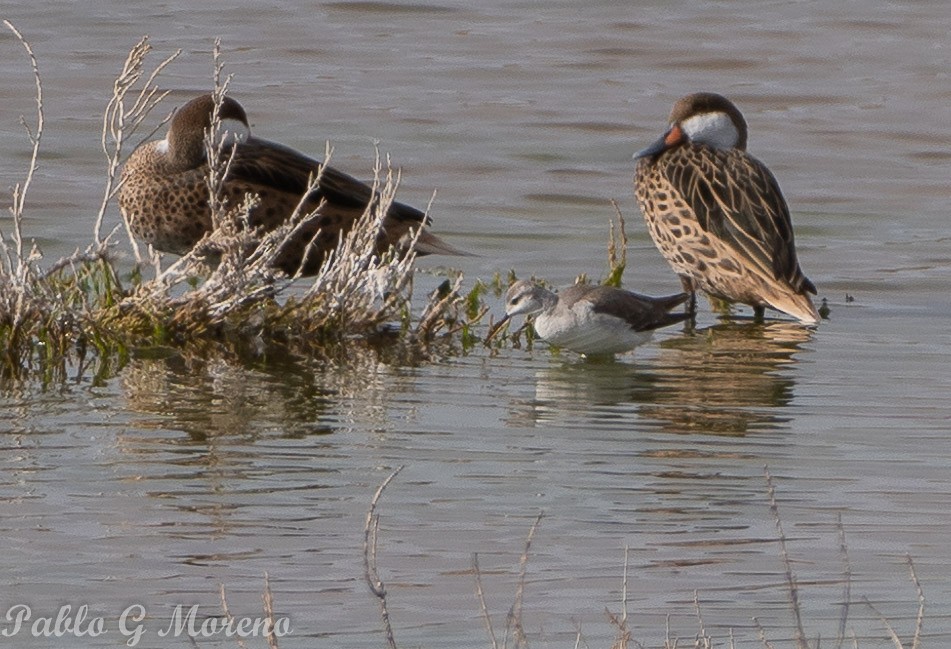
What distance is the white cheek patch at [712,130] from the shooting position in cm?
1116

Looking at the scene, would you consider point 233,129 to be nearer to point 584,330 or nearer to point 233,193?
point 233,193

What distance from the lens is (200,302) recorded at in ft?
27.8

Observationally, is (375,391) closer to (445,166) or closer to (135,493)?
(135,493)

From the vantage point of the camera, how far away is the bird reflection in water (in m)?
7.59

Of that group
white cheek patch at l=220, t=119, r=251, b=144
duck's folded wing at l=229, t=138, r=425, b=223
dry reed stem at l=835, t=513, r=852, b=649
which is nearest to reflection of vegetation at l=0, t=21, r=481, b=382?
duck's folded wing at l=229, t=138, r=425, b=223

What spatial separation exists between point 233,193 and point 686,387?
2.49 m

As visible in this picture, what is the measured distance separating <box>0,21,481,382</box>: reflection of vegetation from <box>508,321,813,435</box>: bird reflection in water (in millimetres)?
765

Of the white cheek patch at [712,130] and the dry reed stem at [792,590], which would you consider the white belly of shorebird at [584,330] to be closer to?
the white cheek patch at [712,130]

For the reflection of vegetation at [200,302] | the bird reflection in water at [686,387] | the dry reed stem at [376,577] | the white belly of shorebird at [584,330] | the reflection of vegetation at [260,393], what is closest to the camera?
the dry reed stem at [376,577]

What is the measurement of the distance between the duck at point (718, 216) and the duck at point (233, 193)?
4.49 ft

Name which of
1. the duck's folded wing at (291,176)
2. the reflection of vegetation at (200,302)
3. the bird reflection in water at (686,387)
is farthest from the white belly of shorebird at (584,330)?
the duck's folded wing at (291,176)

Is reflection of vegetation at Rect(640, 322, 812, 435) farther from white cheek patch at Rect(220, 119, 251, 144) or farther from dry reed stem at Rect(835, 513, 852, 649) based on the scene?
white cheek patch at Rect(220, 119, 251, 144)

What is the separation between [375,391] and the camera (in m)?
7.94

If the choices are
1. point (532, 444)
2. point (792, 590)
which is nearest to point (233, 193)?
point (532, 444)
